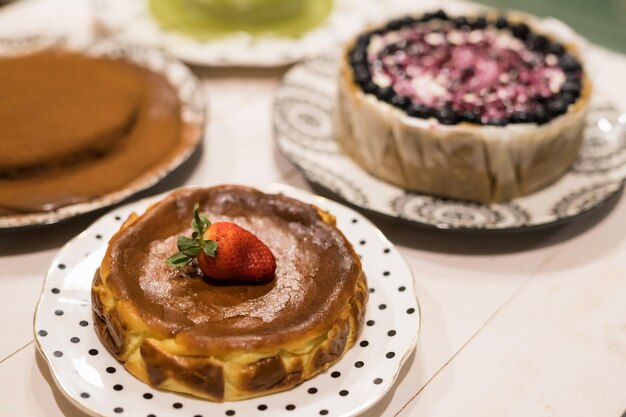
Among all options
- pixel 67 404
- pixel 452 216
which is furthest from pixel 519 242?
pixel 67 404

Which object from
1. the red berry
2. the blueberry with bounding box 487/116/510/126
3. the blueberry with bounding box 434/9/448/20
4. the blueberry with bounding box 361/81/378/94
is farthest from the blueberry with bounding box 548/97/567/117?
the red berry

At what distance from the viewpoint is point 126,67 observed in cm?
181

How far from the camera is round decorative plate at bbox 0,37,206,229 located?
1386 millimetres

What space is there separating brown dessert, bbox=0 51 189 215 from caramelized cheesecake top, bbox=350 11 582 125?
0.45m

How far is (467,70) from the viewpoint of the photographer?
1.62 metres

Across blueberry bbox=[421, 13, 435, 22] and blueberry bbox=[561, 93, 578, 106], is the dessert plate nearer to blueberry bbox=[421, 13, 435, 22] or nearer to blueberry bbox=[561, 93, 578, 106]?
blueberry bbox=[561, 93, 578, 106]

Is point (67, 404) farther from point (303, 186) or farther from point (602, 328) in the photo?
point (602, 328)

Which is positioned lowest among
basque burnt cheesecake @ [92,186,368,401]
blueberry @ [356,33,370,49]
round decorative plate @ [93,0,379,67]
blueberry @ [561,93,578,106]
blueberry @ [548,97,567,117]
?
round decorative plate @ [93,0,379,67]

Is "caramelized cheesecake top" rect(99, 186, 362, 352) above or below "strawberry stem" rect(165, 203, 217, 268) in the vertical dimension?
below

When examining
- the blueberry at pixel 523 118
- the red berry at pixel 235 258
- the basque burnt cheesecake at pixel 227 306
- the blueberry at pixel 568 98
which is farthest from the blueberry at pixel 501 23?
the red berry at pixel 235 258

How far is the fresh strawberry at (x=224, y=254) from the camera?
1.10 m

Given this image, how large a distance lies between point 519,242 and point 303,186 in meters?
0.46

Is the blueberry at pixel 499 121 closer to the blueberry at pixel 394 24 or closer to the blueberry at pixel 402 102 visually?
the blueberry at pixel 402 102

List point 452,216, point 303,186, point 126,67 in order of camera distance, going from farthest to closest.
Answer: point 126,67
point 303,186
point 452,216
